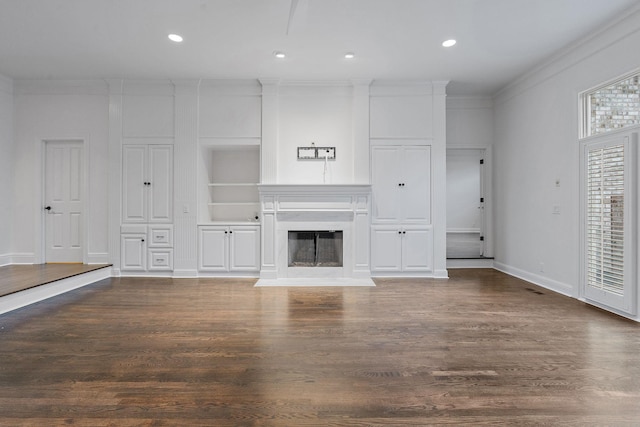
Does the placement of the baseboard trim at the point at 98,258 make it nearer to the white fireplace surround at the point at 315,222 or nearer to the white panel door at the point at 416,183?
the white fireplace surround at the point at 315,222

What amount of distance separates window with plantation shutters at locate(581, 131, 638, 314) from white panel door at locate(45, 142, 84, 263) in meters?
7.04

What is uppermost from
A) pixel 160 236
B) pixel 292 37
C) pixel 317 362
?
pixel 292 37

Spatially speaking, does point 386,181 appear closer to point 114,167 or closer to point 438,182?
point 438,182

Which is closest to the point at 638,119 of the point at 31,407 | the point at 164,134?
the point at 31,407

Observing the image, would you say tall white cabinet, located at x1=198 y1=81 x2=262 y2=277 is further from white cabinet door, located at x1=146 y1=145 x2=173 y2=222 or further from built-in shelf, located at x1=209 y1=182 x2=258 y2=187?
white cabinet door, located at x1=146 y1=145 x2=173 y2=222

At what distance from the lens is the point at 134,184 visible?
534 cm

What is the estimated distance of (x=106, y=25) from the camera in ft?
12.1

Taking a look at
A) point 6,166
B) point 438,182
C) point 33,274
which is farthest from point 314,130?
point 6,166

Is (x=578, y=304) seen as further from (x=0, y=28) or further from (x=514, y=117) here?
(x=0, y=28)

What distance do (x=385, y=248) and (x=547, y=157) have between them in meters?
2.51

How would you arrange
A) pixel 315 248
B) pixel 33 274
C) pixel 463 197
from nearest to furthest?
pixel 33 274 → pixel 315 248 → pixel 463 197

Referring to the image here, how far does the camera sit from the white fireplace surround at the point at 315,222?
16.8ft

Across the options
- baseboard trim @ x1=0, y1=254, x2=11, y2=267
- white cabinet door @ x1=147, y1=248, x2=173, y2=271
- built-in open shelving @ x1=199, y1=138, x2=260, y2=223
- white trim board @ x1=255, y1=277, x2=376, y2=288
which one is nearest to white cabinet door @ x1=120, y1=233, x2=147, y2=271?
white cabinet door @ x1=147, y1=248, x2=173, y2=271

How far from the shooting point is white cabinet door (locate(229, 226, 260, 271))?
529 cm
